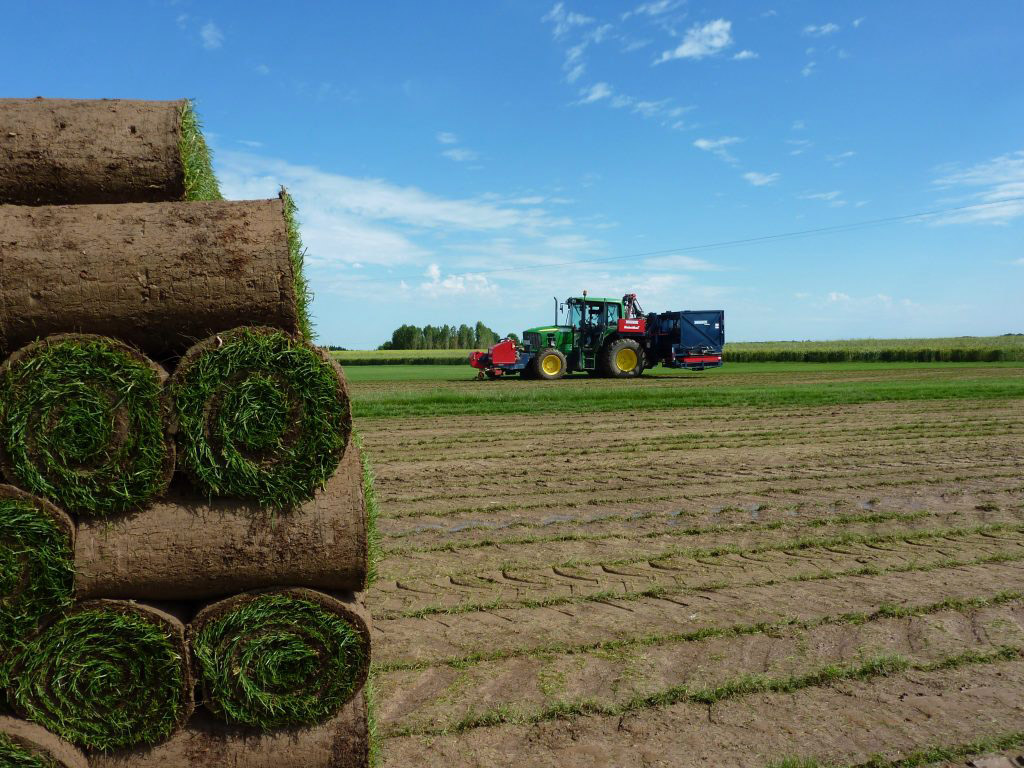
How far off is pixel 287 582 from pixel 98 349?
1.30m

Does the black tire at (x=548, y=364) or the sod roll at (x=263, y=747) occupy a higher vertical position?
the black tire at (x=548, y=364)

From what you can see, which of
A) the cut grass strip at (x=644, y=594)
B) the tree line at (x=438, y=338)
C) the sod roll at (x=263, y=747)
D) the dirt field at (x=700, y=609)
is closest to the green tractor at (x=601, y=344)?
the dirt field at (x=700, y=609)

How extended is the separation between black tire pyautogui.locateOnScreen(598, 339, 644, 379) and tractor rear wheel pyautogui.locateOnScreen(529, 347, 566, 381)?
1587 mm

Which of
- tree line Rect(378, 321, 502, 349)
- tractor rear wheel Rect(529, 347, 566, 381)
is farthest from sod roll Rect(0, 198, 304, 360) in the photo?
tree line Rect(378, 321, 502, 349)

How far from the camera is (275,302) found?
3.36 m

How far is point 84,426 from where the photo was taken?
310cm

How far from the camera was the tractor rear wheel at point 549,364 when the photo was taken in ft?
86.0

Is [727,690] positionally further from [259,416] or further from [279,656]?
[259,416]

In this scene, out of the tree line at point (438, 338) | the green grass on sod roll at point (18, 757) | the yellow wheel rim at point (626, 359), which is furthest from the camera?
the tree line at point (438, 338)

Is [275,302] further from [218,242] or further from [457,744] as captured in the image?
[457,744]

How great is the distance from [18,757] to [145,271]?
2028mm

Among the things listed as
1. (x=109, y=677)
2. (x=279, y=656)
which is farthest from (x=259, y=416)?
(x=109, y=677)

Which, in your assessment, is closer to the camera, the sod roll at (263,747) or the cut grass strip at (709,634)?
the sod roll at (263,747)

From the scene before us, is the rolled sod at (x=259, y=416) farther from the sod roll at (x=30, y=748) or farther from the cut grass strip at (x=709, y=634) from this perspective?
the cut grass strip at (x=709, y=634)
